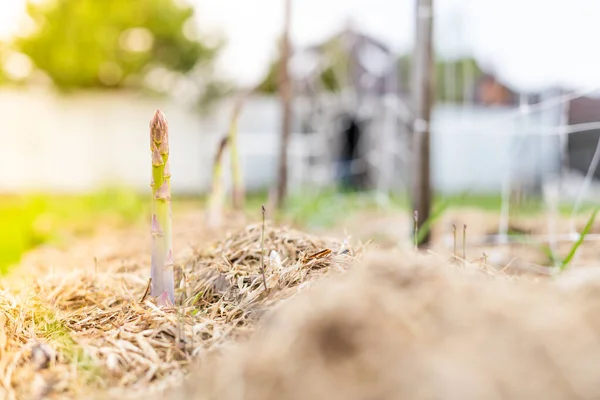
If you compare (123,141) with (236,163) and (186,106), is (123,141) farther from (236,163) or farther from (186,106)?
(236,163)

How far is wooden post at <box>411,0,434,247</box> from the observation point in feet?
11.1

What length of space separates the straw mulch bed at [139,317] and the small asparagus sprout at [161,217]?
1.8 inches

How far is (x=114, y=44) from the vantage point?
1270 cm

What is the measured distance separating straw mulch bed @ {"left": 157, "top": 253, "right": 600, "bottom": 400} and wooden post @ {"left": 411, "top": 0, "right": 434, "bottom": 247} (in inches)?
92.6

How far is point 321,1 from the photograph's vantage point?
7574mm

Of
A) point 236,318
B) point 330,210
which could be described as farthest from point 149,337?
point 330,210

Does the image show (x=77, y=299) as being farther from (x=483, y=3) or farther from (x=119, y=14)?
(x=119, y=14)

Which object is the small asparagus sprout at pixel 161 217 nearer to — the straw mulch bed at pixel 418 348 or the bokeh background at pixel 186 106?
the straw mulch bed at pixel 418 348

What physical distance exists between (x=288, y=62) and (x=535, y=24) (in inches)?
85.7

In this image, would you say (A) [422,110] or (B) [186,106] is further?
(B) [186,106]

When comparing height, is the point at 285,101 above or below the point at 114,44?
below

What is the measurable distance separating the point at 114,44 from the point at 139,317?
12161mm

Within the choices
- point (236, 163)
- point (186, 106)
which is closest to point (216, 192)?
point (236, 163)

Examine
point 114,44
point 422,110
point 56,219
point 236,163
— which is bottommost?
point 56,219
